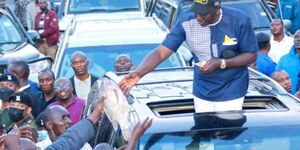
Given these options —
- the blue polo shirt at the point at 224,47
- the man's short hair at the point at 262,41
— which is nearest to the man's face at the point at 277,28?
the man's short hair at the point at 262,41

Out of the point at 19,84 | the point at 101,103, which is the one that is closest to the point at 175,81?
the point at 101,103

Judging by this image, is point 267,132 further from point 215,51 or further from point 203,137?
point 215,51

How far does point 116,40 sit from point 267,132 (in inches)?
194

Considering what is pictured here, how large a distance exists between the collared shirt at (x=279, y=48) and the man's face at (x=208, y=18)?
16.7ft

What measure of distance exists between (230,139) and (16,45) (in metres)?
7.60

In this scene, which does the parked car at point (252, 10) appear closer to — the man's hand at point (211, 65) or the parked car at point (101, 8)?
the parked car at point (101, 8)

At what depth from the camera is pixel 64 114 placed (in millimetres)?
6352

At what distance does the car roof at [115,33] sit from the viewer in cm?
962

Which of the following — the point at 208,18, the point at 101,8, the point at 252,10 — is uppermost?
the point at 208,18

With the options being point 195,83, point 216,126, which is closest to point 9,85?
point 195,83

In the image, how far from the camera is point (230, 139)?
4836 millimetres

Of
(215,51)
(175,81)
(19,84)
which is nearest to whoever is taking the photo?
(215,51)

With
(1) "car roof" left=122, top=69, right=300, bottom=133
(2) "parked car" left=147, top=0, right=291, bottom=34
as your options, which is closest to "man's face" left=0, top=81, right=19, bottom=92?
(1) "car roof" left=122, top=69, right=300, bottom=133

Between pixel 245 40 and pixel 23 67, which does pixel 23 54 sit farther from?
pixel 245 40
